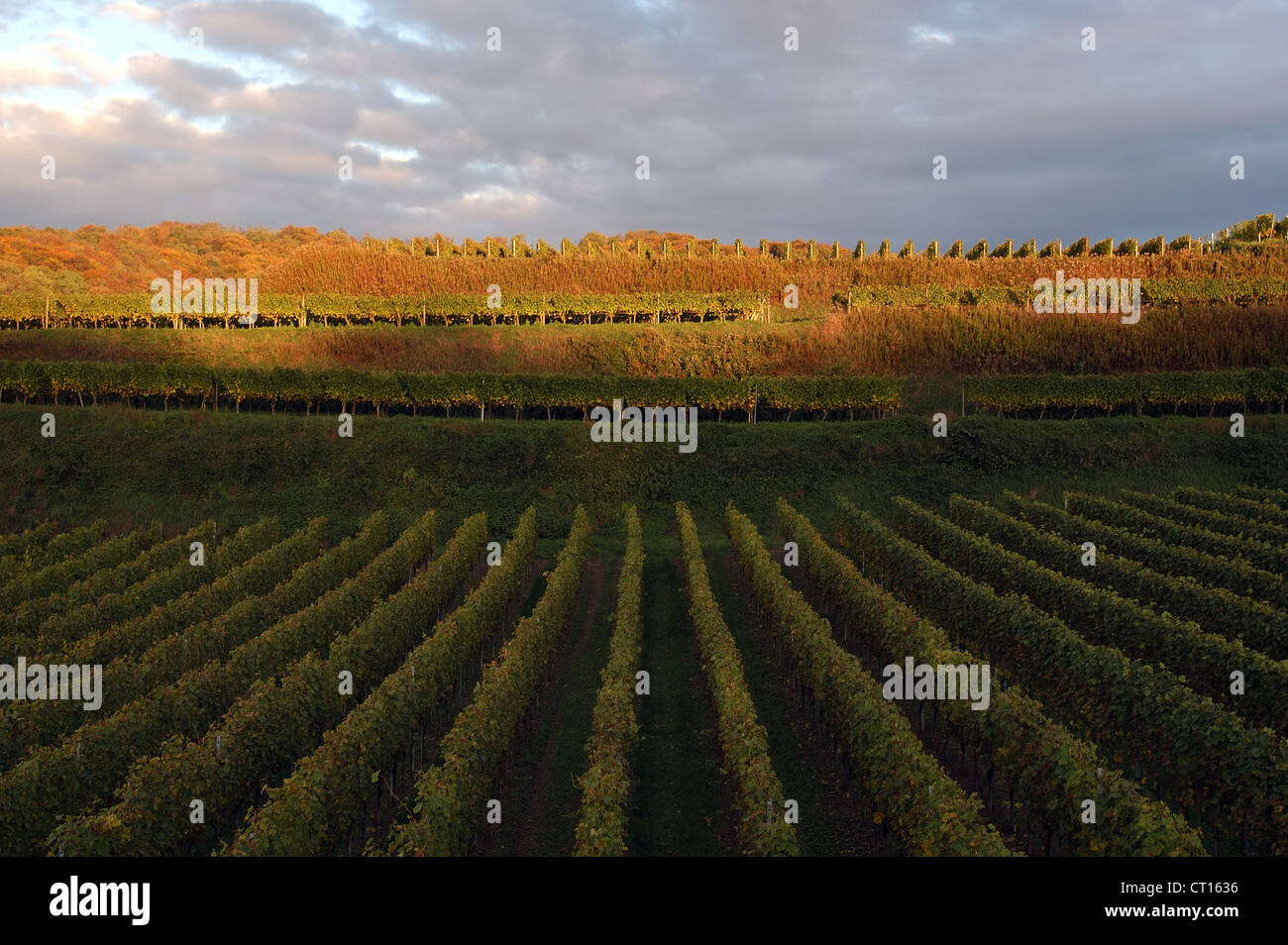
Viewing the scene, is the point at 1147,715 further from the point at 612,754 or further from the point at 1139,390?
the point at 1139,390

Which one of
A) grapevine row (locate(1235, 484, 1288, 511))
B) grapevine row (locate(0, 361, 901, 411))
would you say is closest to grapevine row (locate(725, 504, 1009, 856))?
grapevine row (locate(1235, 484, 1288, 511))

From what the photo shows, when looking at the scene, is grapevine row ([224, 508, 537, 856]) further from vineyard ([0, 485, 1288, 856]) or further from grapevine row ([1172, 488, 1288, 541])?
grapevine row ([1172, 488, 1288, 541])

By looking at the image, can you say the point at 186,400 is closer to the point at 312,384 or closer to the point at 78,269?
the point at 312,384

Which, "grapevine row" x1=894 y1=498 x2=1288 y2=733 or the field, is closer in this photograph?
the field

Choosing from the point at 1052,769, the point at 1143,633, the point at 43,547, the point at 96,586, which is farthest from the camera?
the point at 43,547

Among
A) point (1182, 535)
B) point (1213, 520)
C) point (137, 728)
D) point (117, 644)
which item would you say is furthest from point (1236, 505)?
point (117, 644)

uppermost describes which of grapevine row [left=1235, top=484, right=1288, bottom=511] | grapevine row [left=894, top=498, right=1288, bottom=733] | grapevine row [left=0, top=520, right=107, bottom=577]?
grapevine row [left=1235, top=484, right=1288, bottom=511]

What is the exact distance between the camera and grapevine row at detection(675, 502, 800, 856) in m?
12.5

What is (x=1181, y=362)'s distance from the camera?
186ft

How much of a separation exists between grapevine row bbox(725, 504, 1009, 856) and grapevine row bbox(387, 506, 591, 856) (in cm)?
661

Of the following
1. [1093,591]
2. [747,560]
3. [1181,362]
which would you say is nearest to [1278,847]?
[1093,591]

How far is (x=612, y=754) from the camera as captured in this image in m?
14.9

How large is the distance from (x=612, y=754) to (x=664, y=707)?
18.3 ft

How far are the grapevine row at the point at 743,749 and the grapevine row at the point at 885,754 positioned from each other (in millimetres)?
1697
